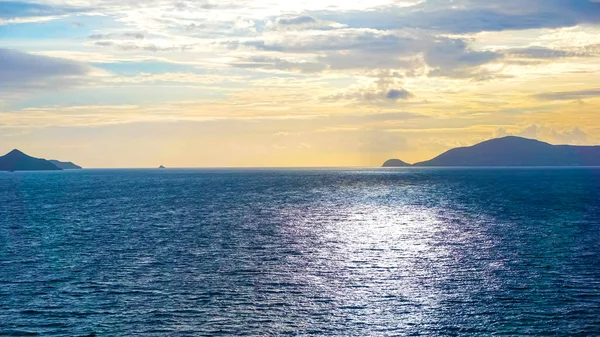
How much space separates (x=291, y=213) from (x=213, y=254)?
68232 mm

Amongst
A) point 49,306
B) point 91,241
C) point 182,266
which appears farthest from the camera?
point 91,241

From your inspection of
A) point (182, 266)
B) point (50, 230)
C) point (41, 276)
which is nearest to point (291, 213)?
point (50, 230)

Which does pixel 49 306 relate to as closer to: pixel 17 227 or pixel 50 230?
pixel 50 230

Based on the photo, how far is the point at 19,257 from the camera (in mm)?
85000

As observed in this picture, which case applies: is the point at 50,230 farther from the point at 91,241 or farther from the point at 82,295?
the point at 82,295

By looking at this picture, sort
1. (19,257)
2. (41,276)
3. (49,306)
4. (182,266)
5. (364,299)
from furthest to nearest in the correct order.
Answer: (19,257) < (182,266) < (41,276) < (364,299) < (49,306)

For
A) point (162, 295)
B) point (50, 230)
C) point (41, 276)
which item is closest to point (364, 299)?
point (162, 295)

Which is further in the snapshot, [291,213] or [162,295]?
[291,213]

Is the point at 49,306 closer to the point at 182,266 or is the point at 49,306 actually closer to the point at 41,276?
the point at 41,276

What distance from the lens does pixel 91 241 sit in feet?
335

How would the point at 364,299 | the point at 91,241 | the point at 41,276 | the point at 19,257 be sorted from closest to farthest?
the point at 364,299
the point at 41,276
the point at 19,257
the point at 91,241

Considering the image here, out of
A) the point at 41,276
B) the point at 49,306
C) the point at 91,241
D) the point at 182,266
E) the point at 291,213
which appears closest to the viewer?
the point at 49,306

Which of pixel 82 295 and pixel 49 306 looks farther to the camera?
pixel 82 295

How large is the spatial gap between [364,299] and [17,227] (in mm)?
91022
